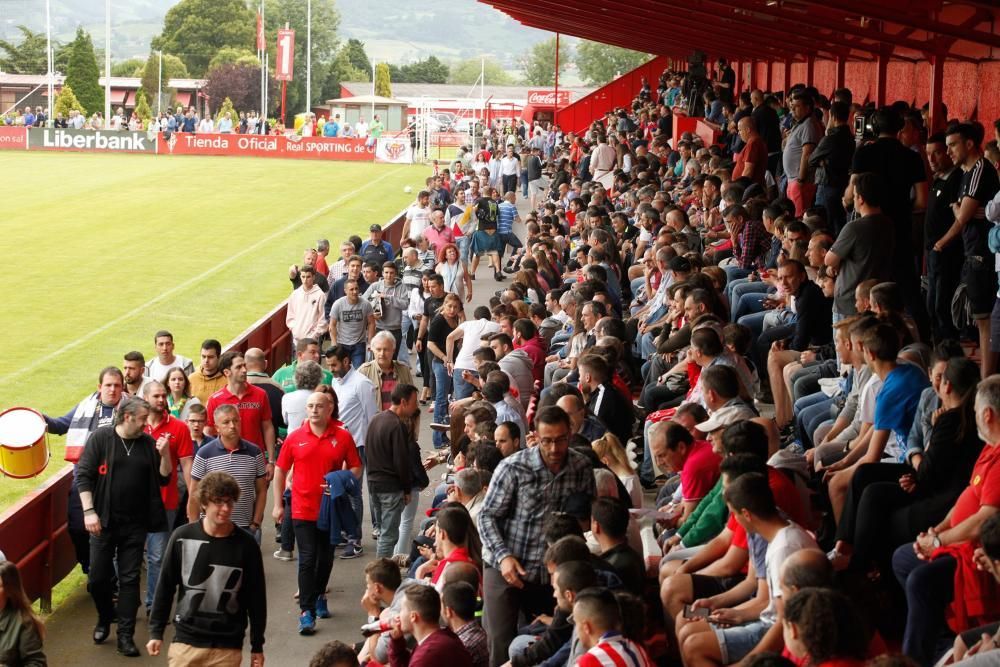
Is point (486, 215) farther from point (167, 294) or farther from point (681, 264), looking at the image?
point (681, 264)

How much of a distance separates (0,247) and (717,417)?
1181 inches

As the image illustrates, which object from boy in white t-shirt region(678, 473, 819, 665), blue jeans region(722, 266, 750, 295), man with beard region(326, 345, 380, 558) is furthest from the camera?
blue jeans region(722, 266, 750, 295)

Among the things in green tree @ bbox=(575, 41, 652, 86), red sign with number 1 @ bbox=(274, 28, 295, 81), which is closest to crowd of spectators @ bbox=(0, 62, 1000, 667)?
red sign with number 1 @ bbox=(274, 28, 295, 81)

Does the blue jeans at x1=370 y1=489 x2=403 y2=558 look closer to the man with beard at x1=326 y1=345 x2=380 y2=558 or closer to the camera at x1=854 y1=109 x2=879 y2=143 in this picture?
the man with beard at x1=326 y1=345 x2=380 y2=558

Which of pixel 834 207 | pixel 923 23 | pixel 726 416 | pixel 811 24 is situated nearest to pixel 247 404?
pixel 726 416

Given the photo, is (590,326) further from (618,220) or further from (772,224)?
(618,220)

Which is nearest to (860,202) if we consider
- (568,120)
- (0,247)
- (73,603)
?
(73,603)

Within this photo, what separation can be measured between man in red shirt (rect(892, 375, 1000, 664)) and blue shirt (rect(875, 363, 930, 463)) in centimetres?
147

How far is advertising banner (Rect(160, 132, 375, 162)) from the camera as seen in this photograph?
66375 millimetres

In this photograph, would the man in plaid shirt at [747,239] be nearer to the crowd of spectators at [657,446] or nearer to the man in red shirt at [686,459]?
the crowd of spectators at [657,446]

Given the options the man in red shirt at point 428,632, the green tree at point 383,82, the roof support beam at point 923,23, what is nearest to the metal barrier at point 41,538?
the man in red shirt at point 428,632

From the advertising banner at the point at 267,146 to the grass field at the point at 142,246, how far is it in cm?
336

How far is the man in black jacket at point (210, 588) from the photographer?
8141mm

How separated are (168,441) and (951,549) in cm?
632
